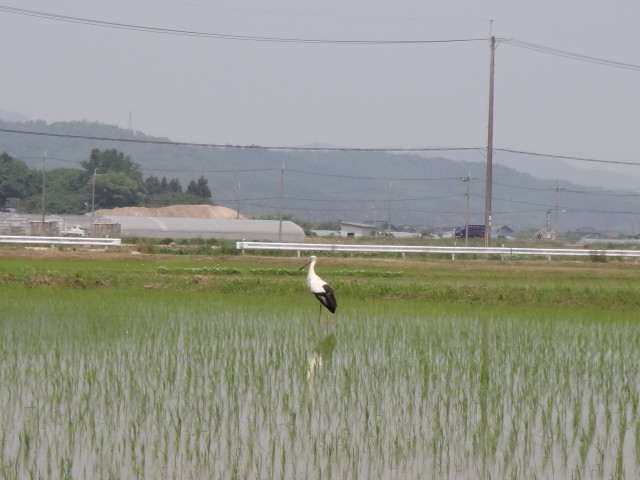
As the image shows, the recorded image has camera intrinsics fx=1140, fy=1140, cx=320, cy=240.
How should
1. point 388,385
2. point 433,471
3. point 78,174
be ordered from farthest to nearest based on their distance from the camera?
point 78,174 → point 388,385 → point 433,471

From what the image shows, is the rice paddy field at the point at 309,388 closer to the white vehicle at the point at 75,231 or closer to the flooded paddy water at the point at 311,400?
the flooded paddy water at the point at 311,400

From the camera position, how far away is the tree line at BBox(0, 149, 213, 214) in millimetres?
120500

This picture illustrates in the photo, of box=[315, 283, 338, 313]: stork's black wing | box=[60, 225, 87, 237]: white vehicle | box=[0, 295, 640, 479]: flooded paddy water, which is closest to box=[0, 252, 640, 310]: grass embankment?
box=[315, 283, 338, 313]: stork's black wing

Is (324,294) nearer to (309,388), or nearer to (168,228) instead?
(309,388)

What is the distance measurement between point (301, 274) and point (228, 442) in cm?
1921

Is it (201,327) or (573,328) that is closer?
(201,327)

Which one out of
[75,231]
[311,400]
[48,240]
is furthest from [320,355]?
[75,231]

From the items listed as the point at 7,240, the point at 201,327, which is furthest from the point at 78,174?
the point at 201,327

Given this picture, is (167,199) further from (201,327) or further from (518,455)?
(518,455)

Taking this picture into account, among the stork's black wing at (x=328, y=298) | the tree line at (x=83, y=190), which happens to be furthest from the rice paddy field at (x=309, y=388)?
the tree line at (x=83, y=190)

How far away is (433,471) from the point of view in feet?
28.9

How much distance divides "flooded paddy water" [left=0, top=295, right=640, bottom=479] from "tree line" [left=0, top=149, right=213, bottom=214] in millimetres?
103250

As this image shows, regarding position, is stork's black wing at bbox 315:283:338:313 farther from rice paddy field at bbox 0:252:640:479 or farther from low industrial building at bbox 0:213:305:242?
low industrial building at bbox 0:213:305:242

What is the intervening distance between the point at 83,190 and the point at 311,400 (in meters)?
115
